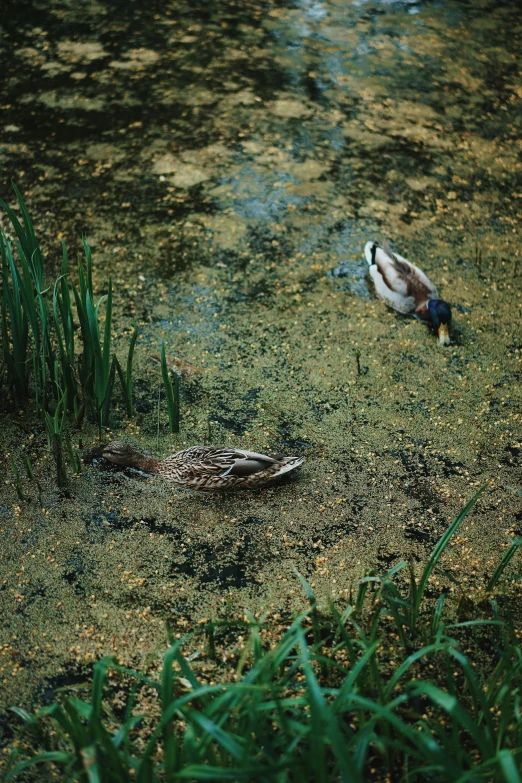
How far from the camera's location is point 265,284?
11.2 ft

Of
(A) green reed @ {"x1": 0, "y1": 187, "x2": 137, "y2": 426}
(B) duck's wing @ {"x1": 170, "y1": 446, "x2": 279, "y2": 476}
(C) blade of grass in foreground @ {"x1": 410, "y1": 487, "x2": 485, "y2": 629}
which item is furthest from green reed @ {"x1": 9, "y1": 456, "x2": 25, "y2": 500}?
(C) blade of grass in foreground @ {"x1": 410, "y1": 487, "x2": 485, "y2": 629}

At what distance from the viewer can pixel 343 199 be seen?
155 inches

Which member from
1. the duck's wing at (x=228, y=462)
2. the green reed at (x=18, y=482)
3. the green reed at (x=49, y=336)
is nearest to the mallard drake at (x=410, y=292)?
the duck's wing at (x=228, y=462)

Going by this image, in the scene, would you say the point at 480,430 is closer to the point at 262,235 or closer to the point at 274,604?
the point at 274,604

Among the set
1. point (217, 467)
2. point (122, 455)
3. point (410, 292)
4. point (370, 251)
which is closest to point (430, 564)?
point (217, 467)

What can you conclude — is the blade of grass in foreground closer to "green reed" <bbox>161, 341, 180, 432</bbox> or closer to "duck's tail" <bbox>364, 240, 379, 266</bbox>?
"green reed" <bbox>161, 341, 180, 432</bbox>

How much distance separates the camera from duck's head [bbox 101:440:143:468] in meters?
2.55

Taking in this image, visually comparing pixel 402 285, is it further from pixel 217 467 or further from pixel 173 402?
pixel 217 467

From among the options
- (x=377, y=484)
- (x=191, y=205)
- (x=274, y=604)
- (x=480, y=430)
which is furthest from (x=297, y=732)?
(x=191, y=205)

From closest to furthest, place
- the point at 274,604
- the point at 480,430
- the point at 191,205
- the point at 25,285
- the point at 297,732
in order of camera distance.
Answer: the point at 297,732, the point at 274,604, the point at 25,285, the point at 480,430, the point at 191,205

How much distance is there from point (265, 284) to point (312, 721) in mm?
2308

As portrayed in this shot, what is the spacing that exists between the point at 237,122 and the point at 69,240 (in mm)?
1394

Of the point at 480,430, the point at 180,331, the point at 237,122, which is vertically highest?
the point at 237,122

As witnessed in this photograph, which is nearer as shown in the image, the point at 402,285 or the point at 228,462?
the point at 228,462
